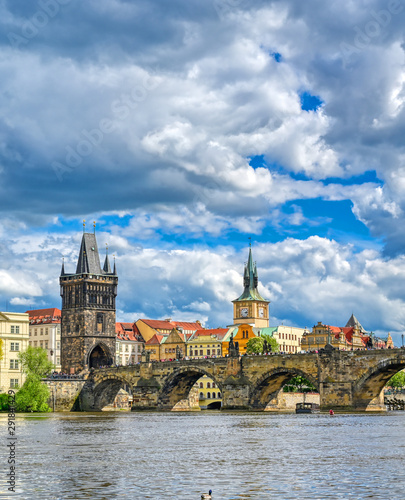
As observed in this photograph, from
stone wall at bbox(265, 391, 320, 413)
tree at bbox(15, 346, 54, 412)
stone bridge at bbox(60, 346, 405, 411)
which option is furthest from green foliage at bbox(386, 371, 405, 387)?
tree at bbox(15, 346, 54, 412)

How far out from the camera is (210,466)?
3078 centimetres

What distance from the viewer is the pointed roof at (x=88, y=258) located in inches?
5659

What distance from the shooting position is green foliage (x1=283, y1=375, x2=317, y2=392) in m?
140

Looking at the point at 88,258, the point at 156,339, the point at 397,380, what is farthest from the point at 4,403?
the point at 156,339

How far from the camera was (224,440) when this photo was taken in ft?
150

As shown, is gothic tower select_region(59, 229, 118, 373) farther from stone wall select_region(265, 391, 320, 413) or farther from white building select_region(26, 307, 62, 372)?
stone wall select_region(265, 391, 320, 413)

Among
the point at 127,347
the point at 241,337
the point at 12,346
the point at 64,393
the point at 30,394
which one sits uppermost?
the point at 241,337

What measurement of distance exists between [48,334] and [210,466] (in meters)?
142

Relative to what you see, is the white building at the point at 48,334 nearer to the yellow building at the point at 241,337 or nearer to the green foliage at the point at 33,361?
the yellow building at the point at 241,337

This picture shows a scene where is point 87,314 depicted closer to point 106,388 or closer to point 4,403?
point 106,388

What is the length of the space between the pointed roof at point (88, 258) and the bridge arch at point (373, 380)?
64687mm

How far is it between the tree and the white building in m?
57.0

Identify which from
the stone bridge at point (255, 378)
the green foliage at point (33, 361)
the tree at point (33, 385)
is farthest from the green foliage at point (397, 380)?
the green foliage at point (33, 361)

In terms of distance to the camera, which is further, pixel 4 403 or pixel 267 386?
pixel 267 386
